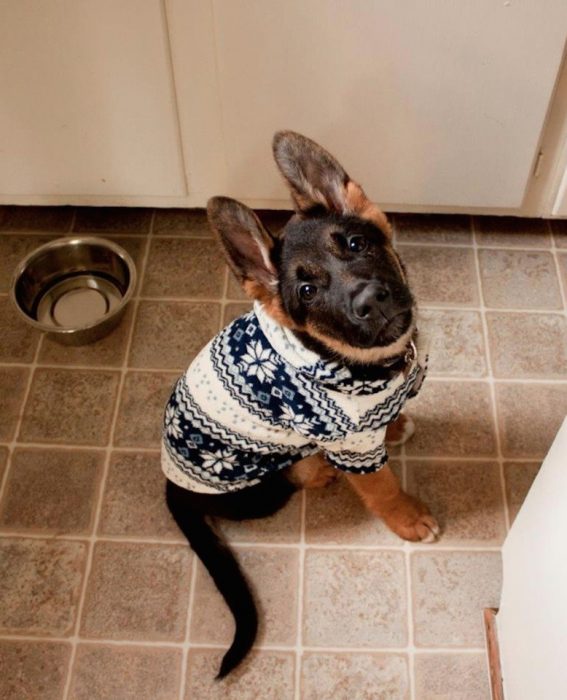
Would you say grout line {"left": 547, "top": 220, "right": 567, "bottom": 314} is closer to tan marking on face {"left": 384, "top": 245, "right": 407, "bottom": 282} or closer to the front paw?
the front paw

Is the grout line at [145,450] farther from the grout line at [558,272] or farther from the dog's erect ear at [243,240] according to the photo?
the dog's erect ear at [243,240]

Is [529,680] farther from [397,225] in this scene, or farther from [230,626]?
[397,225]

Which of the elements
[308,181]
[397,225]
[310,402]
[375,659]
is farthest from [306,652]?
[397,225]

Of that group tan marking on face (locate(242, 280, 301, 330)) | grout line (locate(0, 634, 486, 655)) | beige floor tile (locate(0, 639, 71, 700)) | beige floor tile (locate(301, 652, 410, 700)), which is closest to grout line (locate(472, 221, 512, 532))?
grout line (locate(0, 634, 486, 655))

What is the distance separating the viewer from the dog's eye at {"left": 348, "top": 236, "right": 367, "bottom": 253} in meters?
1.50

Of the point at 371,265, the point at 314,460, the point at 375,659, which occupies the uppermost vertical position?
the point at 371,265

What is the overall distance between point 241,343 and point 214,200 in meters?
0.35

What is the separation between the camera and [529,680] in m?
1.52

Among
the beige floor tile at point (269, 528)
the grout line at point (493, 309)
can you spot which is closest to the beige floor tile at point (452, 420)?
the grout line at point (493, 309)

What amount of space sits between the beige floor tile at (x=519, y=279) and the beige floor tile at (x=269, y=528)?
90 centimetres

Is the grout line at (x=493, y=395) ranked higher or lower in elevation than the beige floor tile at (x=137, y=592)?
higher

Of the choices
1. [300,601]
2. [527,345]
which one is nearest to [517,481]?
[527,345]

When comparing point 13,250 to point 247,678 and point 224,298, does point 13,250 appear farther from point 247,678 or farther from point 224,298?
point 247,678

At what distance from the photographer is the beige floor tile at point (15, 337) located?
7.83 ft
